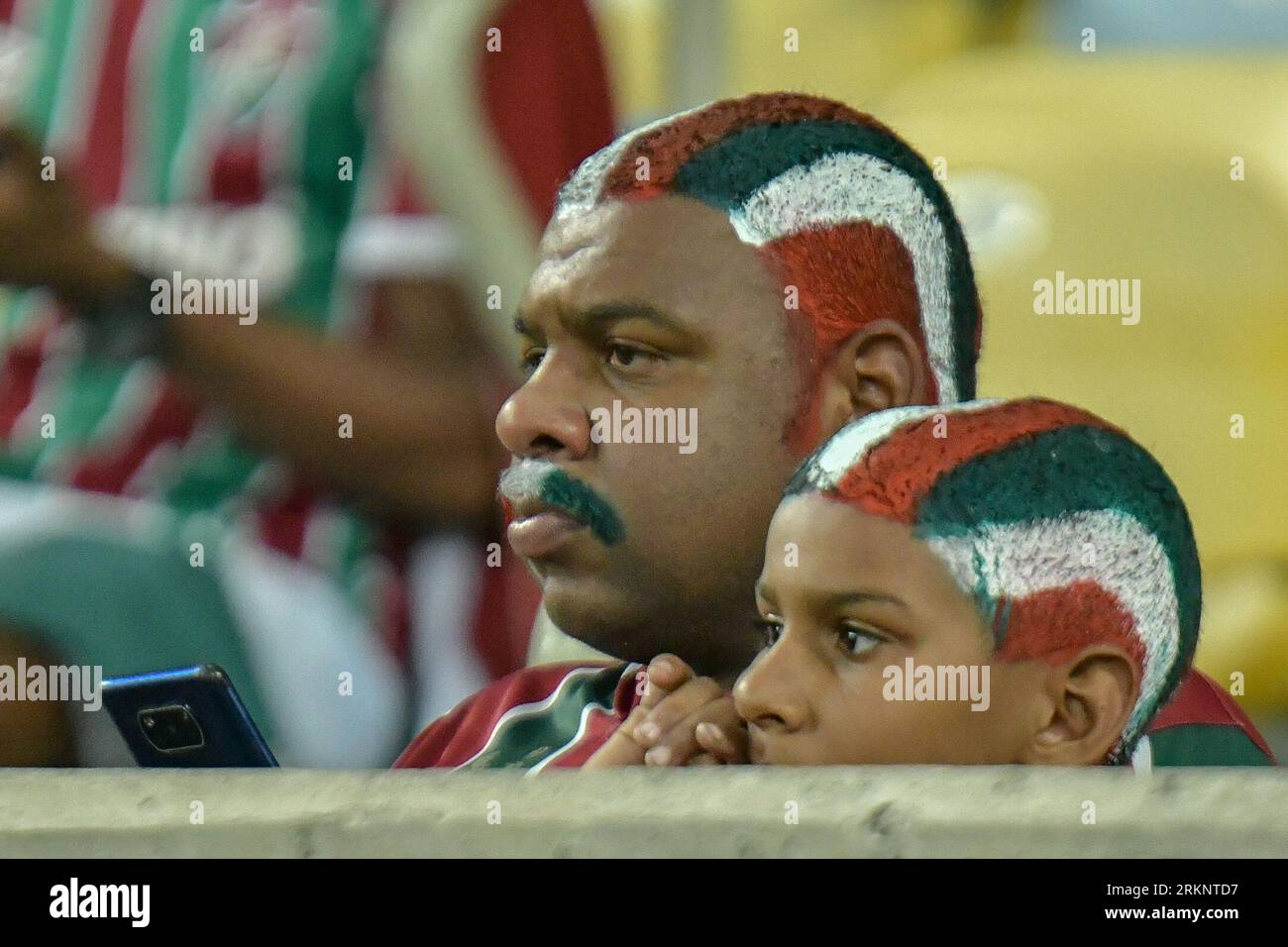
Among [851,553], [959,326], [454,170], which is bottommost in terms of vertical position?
[851,553]

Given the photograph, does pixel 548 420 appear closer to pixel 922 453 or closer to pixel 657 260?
pixel 657 260

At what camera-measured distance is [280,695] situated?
70.6 inches

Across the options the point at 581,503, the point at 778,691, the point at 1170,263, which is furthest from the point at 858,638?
the point at 1170,263

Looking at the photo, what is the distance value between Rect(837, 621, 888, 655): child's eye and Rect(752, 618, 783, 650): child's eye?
30mm

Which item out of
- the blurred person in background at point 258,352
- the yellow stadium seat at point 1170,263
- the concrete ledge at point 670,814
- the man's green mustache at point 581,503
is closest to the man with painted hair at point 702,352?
the man's green mustache at point 581,503

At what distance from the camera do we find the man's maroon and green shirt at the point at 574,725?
1.17 meters

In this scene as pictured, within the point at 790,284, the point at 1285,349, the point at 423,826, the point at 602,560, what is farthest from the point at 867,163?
the point at 1285,349

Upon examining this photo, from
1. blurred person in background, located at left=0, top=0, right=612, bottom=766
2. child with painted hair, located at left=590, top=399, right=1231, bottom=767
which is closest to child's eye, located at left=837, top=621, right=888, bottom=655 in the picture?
child with painted hair, located at left=590, top=399, right=1231, bottom=767

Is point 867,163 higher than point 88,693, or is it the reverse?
point 867,163

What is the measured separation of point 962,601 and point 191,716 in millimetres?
356

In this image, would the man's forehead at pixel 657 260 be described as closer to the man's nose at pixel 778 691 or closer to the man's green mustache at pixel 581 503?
the man's green mustache at pixel 581 503

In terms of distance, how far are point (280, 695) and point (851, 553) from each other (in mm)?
840

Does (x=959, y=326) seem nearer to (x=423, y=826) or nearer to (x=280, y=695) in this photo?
(x=423, y=826)
